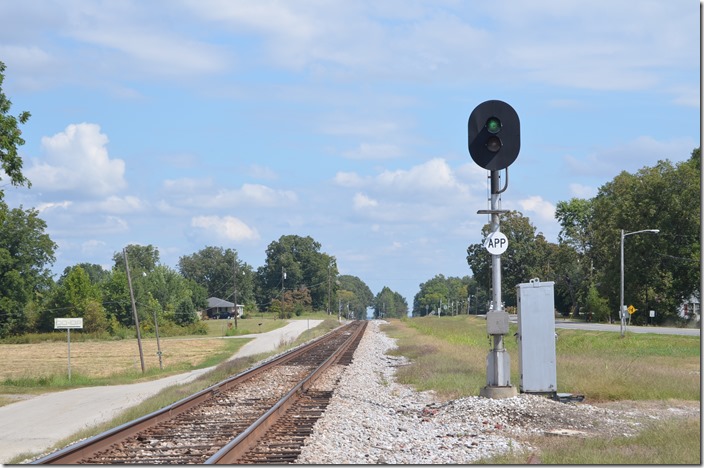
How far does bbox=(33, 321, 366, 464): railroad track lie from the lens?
1073cm

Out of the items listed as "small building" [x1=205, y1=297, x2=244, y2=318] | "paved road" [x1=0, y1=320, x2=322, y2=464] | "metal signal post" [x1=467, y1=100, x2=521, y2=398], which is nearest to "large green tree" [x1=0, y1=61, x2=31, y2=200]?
"paved road" [x1=0, y1=320, x2=322, y2=464]

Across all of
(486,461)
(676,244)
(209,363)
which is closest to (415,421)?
(486,461)

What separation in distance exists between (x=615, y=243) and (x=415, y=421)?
75.7 metres

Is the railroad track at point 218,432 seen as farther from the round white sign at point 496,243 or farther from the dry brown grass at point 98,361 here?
the dry brown grass at point 98,361

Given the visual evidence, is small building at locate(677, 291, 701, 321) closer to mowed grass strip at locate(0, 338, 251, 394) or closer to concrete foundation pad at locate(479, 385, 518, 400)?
mowed grass strip at locate(0, 338, 251, 394)

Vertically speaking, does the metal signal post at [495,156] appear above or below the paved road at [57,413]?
above

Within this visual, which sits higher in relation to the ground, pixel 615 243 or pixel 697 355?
pixel 615 243

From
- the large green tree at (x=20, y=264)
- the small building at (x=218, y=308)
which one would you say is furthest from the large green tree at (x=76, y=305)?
the small building at (x=218, y=308)

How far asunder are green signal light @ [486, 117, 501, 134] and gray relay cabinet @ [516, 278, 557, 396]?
283cm

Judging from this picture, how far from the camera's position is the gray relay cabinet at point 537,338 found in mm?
15070

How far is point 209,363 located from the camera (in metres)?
46.9

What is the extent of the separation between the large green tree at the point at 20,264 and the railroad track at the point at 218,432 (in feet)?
269

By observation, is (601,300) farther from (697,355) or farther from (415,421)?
(415,421)

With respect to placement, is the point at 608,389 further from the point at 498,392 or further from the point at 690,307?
the point at 690,307
